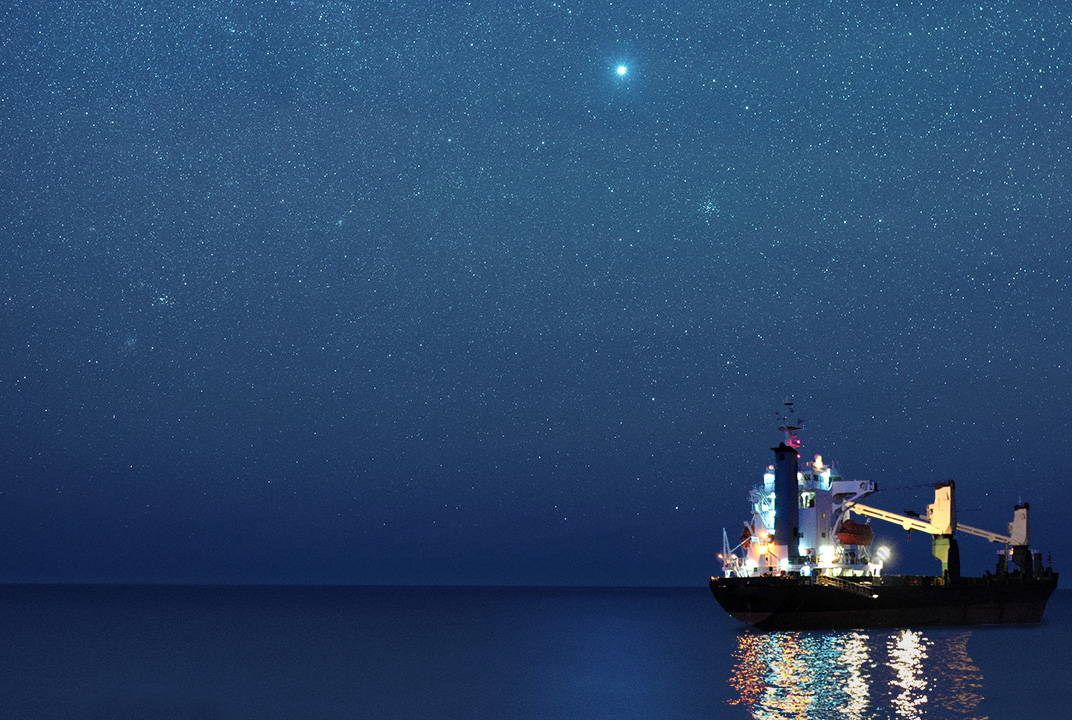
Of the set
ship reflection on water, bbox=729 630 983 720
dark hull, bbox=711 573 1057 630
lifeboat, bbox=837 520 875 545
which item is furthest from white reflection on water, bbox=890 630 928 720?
lifeboat, bbox=837 520 875 545

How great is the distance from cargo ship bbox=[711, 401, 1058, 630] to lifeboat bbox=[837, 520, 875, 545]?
75 millimetres

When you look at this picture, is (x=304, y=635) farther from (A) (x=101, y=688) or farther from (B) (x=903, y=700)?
(B) (x=903, y=700)

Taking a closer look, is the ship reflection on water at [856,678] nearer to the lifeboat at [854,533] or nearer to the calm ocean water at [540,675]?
the calm ocean water at [540,675]

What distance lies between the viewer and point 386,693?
4975cm

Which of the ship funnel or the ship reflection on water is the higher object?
the ship funnel

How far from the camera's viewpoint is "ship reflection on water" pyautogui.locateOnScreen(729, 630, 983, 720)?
4234 centimetres

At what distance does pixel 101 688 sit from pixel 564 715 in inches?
1000

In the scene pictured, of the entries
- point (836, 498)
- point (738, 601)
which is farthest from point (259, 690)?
point (836, 498)

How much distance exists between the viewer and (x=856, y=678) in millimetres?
51969

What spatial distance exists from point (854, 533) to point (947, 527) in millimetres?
11658

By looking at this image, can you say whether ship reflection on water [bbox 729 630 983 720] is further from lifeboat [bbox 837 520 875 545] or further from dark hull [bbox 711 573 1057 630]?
lifeboat [bbox 837 520 875 545]

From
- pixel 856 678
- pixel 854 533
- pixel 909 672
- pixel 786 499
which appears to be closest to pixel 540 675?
pixel 856 678

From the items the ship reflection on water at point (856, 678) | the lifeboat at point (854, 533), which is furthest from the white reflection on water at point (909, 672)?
the lifeboat at point (854, 533)

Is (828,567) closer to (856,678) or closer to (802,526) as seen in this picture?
(802,526)
